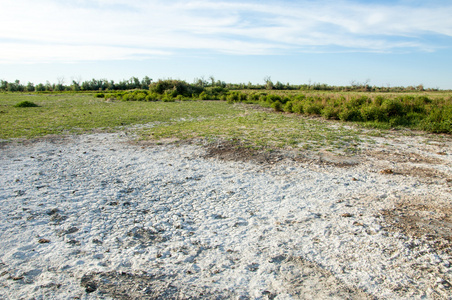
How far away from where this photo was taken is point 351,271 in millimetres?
3213

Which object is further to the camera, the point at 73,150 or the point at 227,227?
the point at 73,150

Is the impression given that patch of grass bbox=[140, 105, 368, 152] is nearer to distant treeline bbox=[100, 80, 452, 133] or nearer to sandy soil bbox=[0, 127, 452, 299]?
sandy soil bbox=[0, 127, 452, 299]

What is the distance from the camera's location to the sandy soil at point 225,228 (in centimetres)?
300

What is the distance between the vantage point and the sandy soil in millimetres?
3002

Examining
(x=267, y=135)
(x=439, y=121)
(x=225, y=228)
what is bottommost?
(x=225, y=228)

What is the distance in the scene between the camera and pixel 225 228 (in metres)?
4.14

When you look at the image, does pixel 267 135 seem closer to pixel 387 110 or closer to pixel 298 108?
pixel 387 110

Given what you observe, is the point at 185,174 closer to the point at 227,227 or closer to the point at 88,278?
the point at 227,227

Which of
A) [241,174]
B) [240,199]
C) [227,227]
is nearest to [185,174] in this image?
[241,174]

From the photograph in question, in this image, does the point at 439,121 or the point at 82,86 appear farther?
the point at 82,86

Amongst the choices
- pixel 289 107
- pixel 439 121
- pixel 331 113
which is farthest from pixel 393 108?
pixel 289 107

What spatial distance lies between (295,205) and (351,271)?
173 centimetres

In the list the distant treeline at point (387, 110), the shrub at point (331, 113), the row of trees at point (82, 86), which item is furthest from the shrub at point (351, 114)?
the row of trees at point (82, 86)

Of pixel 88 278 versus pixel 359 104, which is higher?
pixel 359 104
